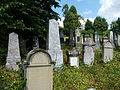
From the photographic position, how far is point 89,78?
9.04m

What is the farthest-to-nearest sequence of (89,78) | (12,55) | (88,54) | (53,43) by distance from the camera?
(88,54)
(12,55)
(53,43)
(89,78)

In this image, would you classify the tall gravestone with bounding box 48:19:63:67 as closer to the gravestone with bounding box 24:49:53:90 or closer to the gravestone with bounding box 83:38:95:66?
the gravestone with bounding box 83:38:95:66

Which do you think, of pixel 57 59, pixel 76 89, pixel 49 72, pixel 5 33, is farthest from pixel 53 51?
pixel 5 33

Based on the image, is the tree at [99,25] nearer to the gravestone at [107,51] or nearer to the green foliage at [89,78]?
the gravestone at [107,51]

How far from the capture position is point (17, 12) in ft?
42.0

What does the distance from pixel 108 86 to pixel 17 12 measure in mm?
7679

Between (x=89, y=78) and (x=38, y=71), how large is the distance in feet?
11.5

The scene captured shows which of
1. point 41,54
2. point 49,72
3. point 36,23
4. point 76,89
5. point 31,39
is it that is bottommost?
point 76,89

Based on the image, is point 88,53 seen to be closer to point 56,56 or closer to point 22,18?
point 56,56

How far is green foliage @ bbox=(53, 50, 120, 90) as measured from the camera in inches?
309

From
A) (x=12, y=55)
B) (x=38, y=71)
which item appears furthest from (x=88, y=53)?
(x=38, y=71)

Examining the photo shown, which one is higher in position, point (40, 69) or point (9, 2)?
point (9, 2)

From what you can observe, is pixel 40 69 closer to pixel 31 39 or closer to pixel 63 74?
pixel 63 74

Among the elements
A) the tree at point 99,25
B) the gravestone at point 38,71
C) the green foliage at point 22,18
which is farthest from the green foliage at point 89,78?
the tree at point 99,25
